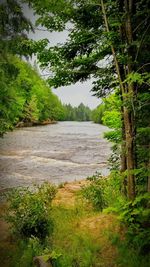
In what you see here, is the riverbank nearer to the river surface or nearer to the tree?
the tree

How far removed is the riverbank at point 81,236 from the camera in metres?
7.00

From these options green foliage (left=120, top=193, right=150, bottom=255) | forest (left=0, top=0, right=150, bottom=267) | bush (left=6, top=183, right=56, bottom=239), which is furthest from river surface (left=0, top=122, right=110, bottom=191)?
green foliage (left=120, top=193, right=150, bottom=255)

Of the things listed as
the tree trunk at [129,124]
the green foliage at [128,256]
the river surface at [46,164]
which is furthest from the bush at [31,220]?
the river surface at [46,164]

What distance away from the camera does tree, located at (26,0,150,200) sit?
23.2ft

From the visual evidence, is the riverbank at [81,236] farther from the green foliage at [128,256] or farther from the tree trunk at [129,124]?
the tree trunk at [129,124]

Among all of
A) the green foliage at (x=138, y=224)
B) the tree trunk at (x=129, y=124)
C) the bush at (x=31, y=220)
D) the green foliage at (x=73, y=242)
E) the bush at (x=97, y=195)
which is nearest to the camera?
the green foliage at (x=138, y=224)

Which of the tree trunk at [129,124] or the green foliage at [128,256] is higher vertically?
the tree trunk at [129,124]

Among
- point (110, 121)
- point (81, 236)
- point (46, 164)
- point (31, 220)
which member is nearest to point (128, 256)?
point (81, 236)

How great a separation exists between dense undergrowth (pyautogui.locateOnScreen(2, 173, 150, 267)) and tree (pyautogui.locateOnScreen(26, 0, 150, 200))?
2.56ft

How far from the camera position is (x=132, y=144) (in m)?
7.06

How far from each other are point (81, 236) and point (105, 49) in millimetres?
4504

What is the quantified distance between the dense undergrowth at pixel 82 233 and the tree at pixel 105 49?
78 centimetres

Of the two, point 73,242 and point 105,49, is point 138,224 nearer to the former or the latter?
point 73,242

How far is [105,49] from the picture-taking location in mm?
8180
